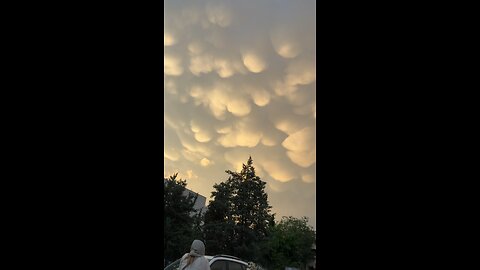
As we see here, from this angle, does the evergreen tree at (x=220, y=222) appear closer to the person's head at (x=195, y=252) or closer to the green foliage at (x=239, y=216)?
the green foliage at (x=239, y=216)

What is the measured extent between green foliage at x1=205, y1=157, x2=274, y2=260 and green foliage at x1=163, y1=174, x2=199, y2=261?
37cm

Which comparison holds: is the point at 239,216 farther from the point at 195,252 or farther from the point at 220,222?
the point at 195,252

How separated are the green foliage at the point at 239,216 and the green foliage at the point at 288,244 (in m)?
0.39

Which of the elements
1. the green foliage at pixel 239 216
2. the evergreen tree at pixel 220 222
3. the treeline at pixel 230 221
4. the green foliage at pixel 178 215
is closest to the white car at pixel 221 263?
the treeline at pixel 230 221

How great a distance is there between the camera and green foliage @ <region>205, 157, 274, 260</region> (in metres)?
7.54

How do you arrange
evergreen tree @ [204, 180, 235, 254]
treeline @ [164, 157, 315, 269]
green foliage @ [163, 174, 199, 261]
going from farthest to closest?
green foliage @ [163, 174, 199, 261], evergreen tree @ [204, 180, 235, 254], treeline @ [164, 157, 315, 269]

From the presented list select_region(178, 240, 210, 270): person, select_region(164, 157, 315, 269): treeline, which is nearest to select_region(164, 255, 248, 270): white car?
select_region(178, 240, 210, 270): person

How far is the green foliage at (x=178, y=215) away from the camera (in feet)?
26.0

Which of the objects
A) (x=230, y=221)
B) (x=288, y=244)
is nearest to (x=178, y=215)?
(x=230, y=221)

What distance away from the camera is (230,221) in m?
7.98

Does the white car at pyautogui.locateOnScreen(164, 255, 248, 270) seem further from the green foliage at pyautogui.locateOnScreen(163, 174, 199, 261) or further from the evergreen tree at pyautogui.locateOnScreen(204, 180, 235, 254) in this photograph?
the green foliage at pyautogui.locateOnScreen(163, 174, 199, 261)
